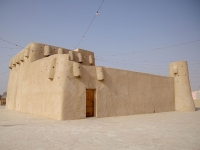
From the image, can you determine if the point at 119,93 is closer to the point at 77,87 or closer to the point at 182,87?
the point at 77,87

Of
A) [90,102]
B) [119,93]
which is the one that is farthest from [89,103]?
[119,93]

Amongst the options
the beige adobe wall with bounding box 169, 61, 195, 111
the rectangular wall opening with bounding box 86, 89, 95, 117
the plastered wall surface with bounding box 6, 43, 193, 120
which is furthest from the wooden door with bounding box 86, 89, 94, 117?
the beige adobe wall with bounding box 169, 61, 195, 111

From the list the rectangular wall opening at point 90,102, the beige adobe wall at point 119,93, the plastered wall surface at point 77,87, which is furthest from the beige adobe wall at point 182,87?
the rectangular wall opening at point 90,102

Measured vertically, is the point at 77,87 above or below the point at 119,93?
above

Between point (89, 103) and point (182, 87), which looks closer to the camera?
point (89, 103)

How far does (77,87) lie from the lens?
36.1ft

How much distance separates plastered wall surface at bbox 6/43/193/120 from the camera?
1077 centimetres

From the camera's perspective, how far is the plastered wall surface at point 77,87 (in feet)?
35.3

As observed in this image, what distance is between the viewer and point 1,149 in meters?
4.35

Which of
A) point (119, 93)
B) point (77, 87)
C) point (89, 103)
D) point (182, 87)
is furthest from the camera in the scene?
point (182, 87)

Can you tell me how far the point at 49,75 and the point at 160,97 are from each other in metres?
11.4

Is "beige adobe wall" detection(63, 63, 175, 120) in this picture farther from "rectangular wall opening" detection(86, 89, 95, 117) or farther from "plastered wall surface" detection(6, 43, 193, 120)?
"rectangular wall opening" detection(86, 89, 95, 117)

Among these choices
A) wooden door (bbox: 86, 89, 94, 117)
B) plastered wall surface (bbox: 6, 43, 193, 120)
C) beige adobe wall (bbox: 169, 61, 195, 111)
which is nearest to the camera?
plastered wall surface (bbox: 6, 43, 193, 120)

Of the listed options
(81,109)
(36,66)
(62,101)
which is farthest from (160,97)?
(36,66)
